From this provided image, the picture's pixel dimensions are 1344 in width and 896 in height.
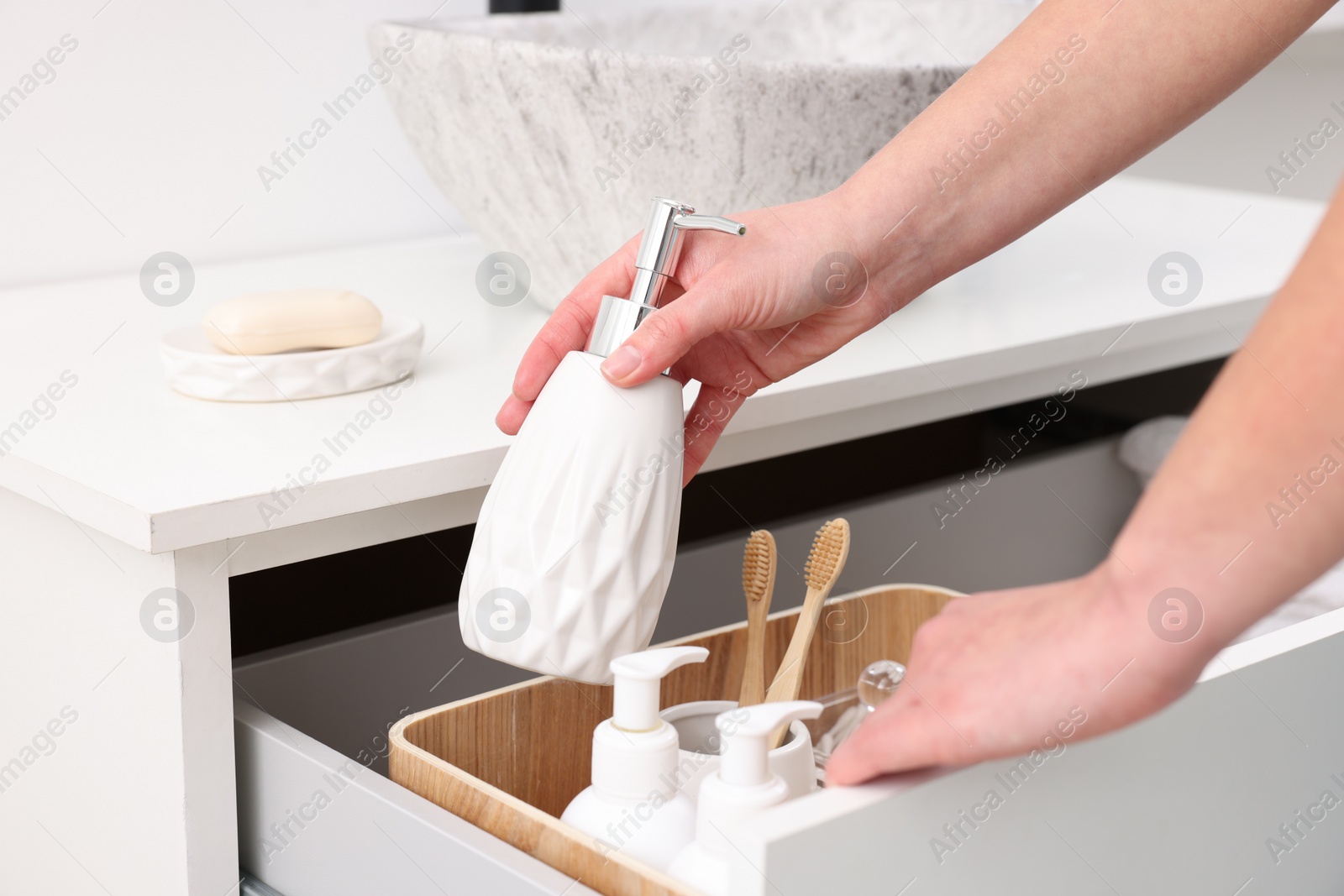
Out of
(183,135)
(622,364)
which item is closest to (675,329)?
(622,364)

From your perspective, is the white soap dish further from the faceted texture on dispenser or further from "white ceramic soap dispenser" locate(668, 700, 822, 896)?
"white ceramic soap dispenser" locate(668, 700, 822, 896)

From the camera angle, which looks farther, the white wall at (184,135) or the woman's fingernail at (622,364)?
the white wall at (184,135)

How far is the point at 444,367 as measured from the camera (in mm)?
622

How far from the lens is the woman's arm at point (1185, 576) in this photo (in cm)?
25

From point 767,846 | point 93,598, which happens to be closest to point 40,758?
point 93,598

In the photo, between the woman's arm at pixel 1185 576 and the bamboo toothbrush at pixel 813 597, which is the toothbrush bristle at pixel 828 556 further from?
the woman's arm at pixel 1185 576

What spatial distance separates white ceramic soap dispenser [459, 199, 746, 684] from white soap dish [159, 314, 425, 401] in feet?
0.53

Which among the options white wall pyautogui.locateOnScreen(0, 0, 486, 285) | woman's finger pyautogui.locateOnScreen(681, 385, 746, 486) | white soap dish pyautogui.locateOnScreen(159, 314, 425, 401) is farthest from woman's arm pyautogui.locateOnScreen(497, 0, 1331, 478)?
white wall pyautogui.locateOnScreen(0, 0, 486, 285)

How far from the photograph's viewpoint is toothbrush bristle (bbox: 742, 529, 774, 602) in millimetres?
497

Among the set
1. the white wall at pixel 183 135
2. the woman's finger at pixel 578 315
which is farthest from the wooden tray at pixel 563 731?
the white wall at pixel 183 135

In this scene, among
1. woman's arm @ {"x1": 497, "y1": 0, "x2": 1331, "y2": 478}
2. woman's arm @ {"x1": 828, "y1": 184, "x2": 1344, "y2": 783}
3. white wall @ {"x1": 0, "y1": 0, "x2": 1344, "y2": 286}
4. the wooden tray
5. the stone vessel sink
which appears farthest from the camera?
white wall @ {"x1": 0, "y1": 0, "x2": 1344, "y2": 286}

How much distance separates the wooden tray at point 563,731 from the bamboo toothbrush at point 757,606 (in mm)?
26

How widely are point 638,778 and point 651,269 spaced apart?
0.17 meters

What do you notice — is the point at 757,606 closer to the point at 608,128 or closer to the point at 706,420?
the point at 706,420
